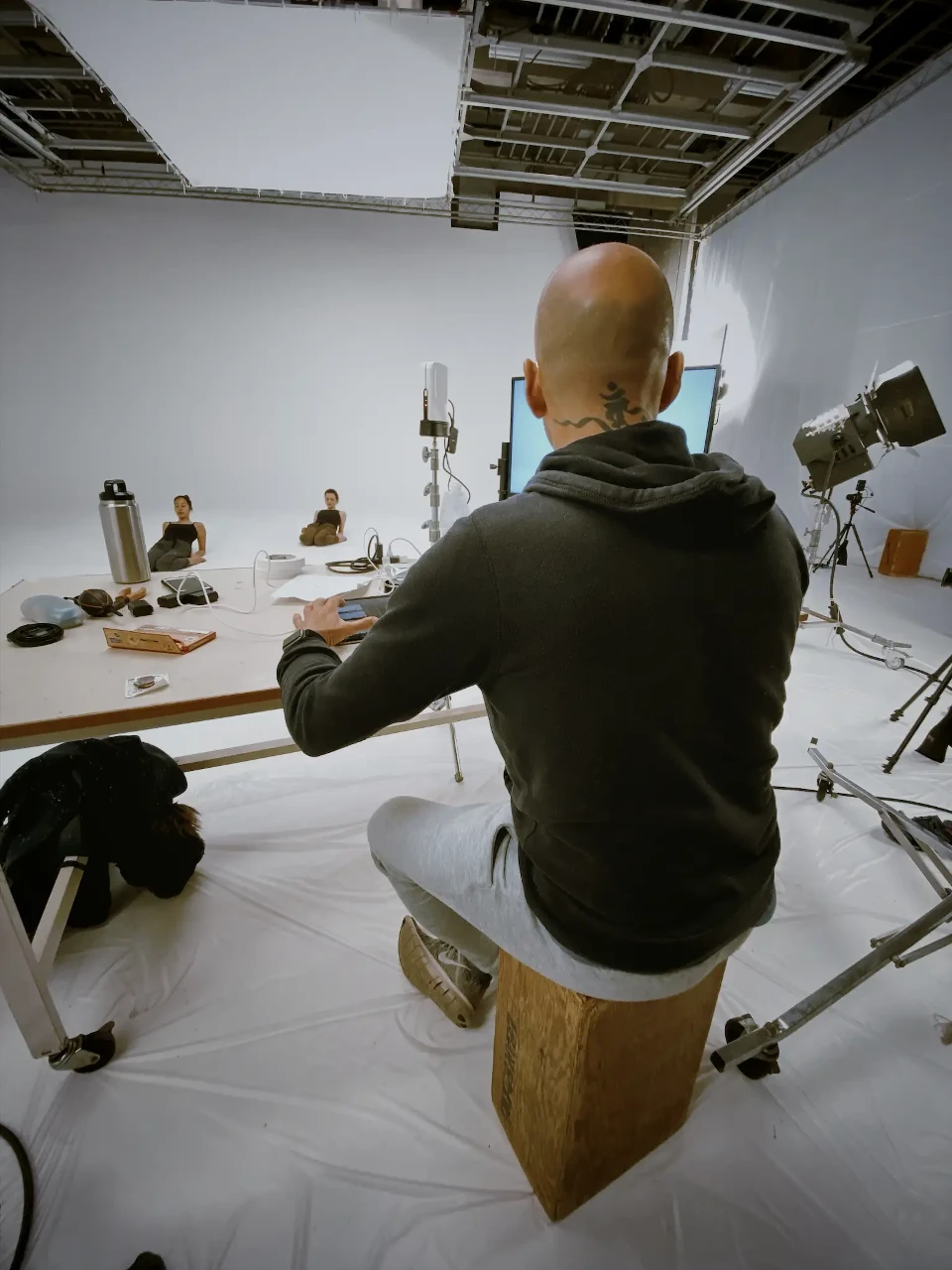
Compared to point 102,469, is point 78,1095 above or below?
below

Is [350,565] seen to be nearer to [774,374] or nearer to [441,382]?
[441,382]

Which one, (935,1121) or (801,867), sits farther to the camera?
(801,867)

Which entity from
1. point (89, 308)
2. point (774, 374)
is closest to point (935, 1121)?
point (774, 374)

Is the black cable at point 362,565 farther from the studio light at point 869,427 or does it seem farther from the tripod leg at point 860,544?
the tripod leg at point 860,544

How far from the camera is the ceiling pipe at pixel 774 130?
8.57 feet

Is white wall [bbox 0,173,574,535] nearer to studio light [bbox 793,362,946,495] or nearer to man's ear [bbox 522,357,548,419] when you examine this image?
studio light [bbox 793,362,946,495]

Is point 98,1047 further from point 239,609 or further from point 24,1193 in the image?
point 239,609

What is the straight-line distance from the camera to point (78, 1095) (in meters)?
0.95

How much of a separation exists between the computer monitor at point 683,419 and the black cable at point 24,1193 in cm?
214

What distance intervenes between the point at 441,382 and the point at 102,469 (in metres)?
4.87

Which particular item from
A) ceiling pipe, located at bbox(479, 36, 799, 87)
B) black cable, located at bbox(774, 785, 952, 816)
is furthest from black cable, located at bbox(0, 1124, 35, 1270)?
ceiling pipe, located at bbox(479, 36, 799, 87)

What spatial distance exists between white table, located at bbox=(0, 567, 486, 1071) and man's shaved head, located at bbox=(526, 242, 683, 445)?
63cm

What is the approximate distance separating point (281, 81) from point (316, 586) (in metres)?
2.94

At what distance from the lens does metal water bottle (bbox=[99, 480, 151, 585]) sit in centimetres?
132
